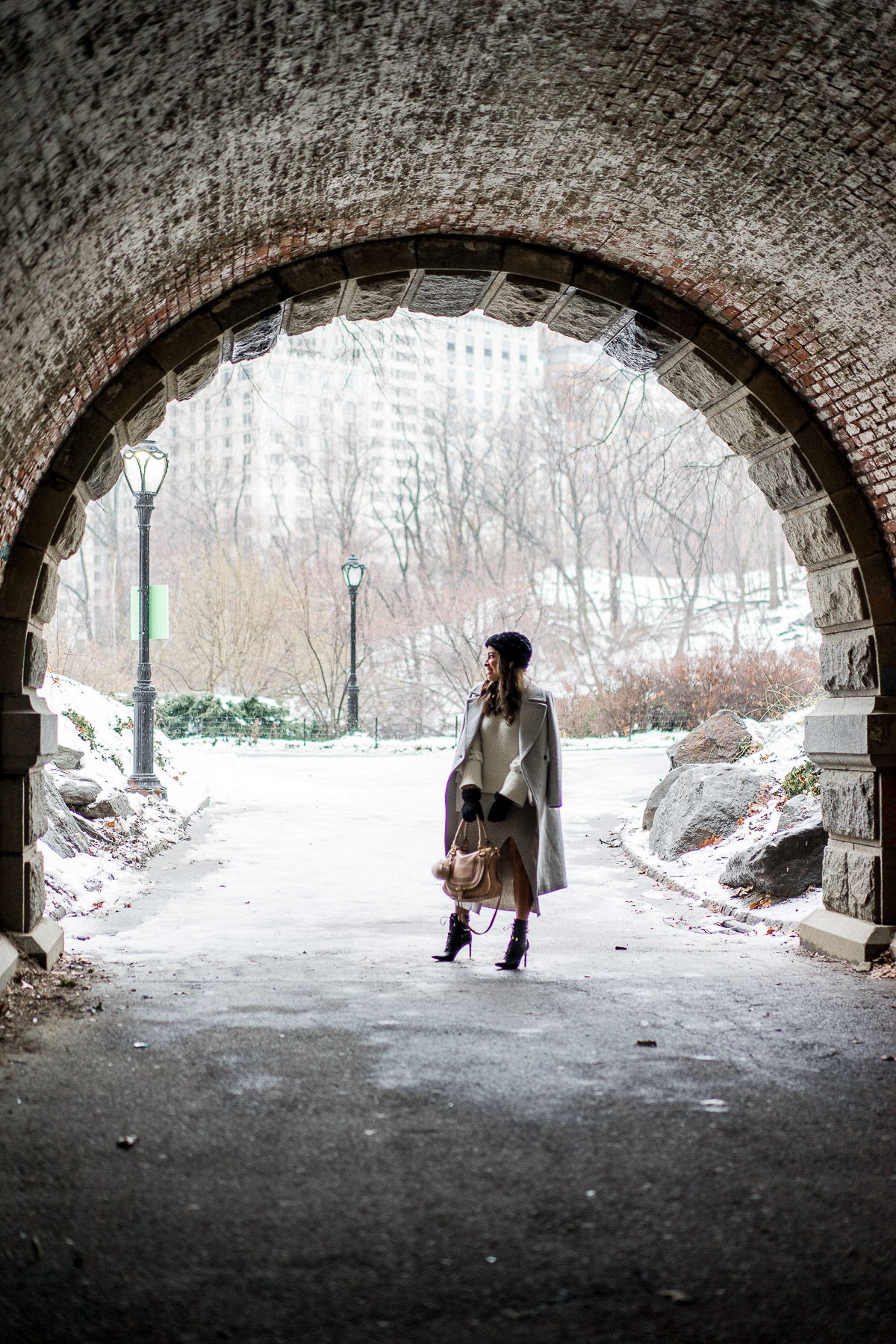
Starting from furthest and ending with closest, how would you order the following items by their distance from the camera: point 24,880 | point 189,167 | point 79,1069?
point 24,880
point 189,167
point 79,1069

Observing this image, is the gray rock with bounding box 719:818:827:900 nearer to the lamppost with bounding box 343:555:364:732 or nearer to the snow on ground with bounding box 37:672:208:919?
the snow on ground with bounding box 37:672:208:919

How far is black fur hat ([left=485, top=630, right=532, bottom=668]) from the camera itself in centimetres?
647

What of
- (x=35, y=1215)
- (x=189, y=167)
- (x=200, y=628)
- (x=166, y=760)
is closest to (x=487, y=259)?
(x=189, y=167)

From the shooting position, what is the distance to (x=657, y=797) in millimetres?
12375

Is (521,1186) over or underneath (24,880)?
underneath

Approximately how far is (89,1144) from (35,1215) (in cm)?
53

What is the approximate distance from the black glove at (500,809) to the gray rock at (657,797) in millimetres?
6242

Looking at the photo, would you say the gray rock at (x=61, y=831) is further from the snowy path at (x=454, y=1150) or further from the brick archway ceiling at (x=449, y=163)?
the brick archway ceiling at (x=449, y=163)

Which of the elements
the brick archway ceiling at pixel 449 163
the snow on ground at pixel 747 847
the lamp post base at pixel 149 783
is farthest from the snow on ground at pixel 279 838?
the brick archway ceiling at pixel 449 163

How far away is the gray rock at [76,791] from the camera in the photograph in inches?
420

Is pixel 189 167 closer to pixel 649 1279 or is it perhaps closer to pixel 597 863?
pixel 649 1279

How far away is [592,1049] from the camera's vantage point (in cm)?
469

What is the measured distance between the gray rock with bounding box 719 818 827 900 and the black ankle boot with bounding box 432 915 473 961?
2845mm

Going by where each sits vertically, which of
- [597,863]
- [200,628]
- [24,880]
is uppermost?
[200,628]
